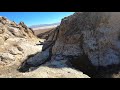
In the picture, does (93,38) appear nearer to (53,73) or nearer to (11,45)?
(53,73)

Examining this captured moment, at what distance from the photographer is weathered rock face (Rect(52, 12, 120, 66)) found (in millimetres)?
13711

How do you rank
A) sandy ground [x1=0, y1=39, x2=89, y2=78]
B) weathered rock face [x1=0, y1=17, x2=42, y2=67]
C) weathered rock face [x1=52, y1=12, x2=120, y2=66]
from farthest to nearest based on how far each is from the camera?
weathered rock face [x1=0, y1=17, x2=42, y2=67] → weathered rock face [x1=52, y1=12, x2=120, y2=66] → sandy ground [x1=0, y1=39, x2=89, y2=78]

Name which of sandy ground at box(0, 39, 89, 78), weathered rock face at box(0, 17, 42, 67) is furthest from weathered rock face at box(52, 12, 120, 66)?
weathered rock face at box(0, 17, 42, 67)

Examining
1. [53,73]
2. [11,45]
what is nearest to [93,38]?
[53,73]

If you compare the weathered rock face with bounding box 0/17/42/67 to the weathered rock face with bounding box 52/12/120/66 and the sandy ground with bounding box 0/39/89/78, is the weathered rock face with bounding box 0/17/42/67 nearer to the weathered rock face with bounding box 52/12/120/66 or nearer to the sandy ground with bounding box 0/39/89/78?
the weathered rock face with bounding box 52/12/120/66

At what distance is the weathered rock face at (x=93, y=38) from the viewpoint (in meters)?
13.7

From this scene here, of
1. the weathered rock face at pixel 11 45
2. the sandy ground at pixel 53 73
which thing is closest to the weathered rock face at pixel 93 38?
the sandy ground at pixel 53 73

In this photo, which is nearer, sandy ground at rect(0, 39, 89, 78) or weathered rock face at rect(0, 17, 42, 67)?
sandy ground at rect(0, 39, 89, 78)

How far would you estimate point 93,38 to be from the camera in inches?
576

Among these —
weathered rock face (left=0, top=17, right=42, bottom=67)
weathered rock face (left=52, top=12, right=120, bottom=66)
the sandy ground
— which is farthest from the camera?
weathered rock face (left=0, top=17, right=42, bottom=67)

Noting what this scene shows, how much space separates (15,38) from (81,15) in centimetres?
752

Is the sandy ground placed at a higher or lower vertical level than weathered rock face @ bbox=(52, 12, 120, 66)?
lower
